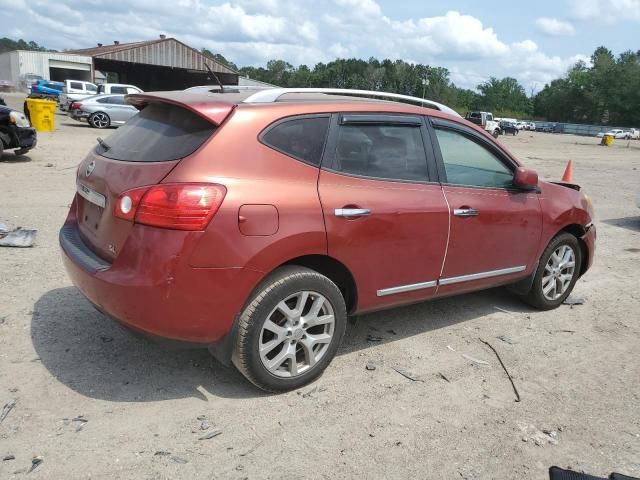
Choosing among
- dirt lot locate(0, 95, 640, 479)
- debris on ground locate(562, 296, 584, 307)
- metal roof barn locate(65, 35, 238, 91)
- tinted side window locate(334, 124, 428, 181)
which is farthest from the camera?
metal roof barn locate(65, 35, 238, 91)

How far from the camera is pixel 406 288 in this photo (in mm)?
3818

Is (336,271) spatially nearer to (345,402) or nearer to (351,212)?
(351,212)

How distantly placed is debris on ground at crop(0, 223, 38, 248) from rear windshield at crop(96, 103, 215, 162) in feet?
9.05

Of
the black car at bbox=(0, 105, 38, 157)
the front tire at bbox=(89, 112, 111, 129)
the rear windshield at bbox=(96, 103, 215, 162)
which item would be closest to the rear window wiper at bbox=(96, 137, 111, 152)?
the rear windshield at bbox=(96, 103, 215, 162)

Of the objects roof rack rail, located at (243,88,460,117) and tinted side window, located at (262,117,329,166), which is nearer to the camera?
tinted side window, located at (262,117,329,166)

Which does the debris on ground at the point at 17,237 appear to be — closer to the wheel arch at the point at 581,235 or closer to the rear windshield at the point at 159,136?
the rear windshield at the point at 159,136

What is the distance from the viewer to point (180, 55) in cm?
4809

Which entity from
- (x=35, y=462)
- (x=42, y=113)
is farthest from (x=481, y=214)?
(x=42, y=113)

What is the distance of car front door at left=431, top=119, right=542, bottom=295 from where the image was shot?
13.1 ft

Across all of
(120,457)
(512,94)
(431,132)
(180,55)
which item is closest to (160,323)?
(120,457)

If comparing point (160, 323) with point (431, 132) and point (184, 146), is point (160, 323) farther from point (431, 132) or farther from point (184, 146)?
point (431, 132)

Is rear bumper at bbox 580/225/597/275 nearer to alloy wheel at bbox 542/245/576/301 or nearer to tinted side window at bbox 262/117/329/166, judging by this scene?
alloy wheel at bbox 542/245/576/301

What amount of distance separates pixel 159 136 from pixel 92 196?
593 millimetres

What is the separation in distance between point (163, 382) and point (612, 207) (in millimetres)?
10716
